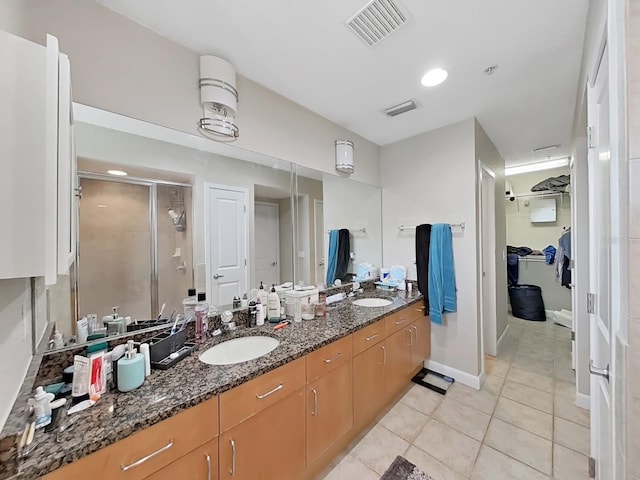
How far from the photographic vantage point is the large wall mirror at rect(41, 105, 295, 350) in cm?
125

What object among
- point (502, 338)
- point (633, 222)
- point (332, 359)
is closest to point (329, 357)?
point (332, 359)

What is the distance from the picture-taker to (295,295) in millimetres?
1885

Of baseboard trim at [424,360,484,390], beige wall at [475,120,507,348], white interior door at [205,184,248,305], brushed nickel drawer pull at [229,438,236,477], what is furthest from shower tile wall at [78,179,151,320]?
beige wall at [475,120,507,348]

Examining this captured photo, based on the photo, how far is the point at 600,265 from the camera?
114 cm

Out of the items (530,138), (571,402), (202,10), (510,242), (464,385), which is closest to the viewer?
(202,10)

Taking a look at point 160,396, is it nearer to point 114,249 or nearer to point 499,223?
point 114,249

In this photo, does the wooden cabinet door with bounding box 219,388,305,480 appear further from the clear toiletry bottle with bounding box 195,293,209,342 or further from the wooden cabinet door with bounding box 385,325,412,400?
the wooden cabinet door with bounding box 385,325,412,400

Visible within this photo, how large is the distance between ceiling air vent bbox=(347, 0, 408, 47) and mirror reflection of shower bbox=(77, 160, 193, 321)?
1.34m

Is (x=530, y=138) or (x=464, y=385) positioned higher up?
(x=530, y=138)

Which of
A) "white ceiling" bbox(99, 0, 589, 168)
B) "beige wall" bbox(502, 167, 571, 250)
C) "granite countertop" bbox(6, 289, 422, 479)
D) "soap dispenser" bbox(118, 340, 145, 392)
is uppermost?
"white ceiling" bbox(99, 0, 589, 168)

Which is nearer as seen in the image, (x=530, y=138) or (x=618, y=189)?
(x=618, y=189)

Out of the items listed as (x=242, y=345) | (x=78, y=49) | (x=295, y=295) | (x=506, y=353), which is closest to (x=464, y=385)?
(x=506, y=353)

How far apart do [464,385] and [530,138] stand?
286 centimetres

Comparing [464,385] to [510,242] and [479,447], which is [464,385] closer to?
[479,447]
